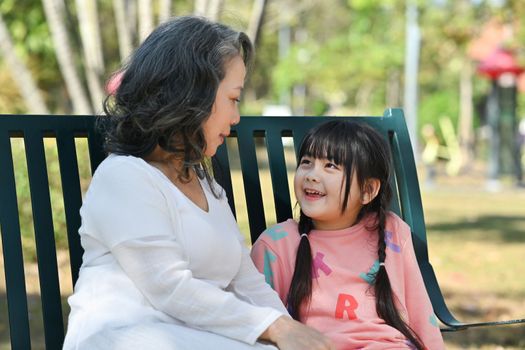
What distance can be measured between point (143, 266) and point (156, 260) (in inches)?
1.3

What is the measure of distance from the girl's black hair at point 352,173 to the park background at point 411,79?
0.42 meters

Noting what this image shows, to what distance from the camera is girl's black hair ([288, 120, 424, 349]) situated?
9.34 ft

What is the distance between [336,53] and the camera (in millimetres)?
35219

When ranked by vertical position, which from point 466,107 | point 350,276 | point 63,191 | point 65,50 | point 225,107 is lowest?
point 350,276

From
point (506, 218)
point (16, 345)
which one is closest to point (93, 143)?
point (16, 345)

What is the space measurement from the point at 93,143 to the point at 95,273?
2.08 feet

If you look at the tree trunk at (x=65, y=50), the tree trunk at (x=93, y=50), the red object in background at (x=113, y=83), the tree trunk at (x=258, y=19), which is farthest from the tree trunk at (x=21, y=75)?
the red object in background at (x=113, y=83)

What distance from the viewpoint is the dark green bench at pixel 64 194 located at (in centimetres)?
269

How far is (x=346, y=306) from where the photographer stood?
2.85 m

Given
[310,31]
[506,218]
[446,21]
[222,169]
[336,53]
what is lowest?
[506,218]

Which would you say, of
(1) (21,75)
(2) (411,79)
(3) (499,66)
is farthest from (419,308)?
(2) (411,79)

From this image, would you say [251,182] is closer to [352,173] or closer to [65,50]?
[352,173]

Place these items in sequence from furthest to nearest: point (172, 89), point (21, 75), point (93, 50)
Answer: point (93, 50), point (21, 75), point (172, 89)

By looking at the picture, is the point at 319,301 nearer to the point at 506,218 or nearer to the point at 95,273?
the point at 95,273
